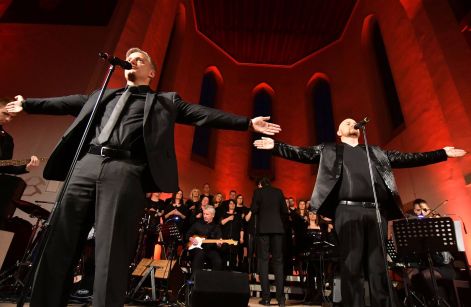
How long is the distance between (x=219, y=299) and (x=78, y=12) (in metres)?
8.92

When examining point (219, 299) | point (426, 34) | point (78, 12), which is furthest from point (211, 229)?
point (78, 12)

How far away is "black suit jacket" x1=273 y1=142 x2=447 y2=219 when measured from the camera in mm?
3021

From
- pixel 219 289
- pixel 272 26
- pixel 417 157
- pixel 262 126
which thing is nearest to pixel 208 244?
pixel 219 289

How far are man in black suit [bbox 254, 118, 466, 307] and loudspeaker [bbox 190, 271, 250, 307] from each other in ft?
4.12

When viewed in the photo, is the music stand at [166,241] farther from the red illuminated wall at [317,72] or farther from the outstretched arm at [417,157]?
the red illuminated wall at [317,72]

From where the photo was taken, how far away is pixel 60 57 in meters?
8.24

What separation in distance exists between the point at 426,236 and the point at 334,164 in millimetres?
1607

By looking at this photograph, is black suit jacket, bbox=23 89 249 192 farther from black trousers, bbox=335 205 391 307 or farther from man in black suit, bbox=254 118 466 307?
black trousers, bbox=335 205 391 307

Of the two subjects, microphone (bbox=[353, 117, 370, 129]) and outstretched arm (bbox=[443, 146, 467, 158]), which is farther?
outstretched arm (bbox=[443, 146, 467, 158])

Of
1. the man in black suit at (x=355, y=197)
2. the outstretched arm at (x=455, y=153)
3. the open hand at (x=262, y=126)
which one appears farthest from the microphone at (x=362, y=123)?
the open hand at (x=262, y=126)

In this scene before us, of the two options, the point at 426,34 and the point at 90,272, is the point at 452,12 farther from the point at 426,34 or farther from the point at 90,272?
the point at 90,272

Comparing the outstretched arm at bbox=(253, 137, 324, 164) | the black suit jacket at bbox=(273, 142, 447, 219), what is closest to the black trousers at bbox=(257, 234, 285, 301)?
the black suit jacket at bbox=(273, 142, 447, 219)

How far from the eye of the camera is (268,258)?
506 centimetres

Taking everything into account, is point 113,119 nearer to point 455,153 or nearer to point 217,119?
point 217,119
